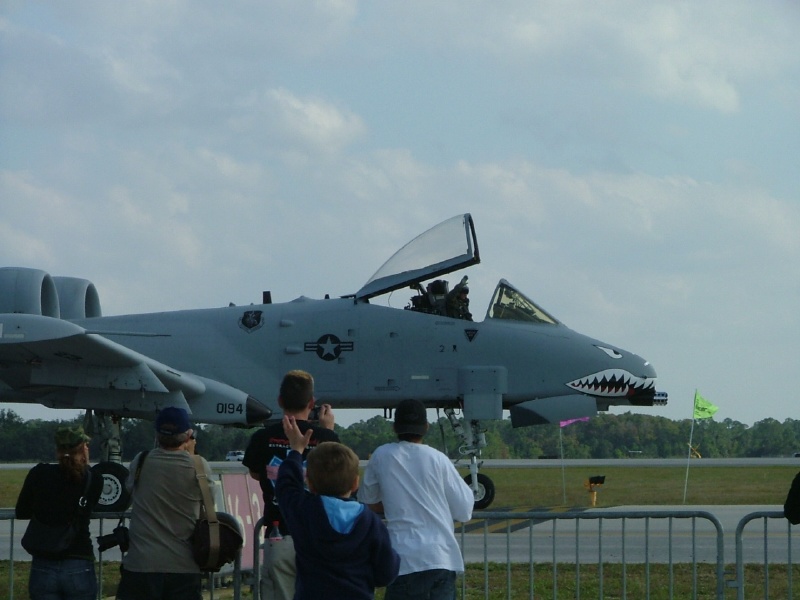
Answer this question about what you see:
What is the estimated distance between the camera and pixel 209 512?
21.1 feet

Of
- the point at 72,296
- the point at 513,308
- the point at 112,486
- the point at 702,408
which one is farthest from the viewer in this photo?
the point at 702,408

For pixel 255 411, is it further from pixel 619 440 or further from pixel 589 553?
pixel 619 440

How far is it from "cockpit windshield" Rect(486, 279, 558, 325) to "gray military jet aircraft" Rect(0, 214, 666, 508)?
15mm

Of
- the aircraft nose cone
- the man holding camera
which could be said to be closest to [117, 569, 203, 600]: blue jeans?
the man holding camera

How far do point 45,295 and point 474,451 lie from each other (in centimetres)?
677

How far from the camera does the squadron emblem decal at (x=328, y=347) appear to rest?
1708 cm

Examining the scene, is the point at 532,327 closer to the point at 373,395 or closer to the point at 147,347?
the point at 373,395

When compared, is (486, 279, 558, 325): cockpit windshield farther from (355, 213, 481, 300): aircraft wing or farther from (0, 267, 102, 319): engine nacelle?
(0, 267, 102, 319): engine nacelle

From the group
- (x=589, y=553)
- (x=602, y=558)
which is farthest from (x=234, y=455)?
(x=602, y=558)

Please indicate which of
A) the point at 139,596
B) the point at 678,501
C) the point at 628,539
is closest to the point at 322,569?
the point at 139,596

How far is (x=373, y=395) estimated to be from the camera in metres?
17.1

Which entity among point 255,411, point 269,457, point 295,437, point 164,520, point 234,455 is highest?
point 255,411

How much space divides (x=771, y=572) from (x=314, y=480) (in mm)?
7088

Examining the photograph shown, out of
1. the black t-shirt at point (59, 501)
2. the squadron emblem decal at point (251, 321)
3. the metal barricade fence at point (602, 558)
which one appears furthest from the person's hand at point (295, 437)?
the squadron emblem decal at point (251, 321)
